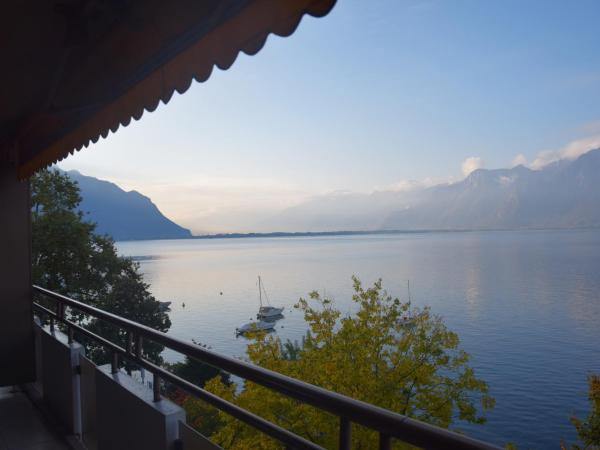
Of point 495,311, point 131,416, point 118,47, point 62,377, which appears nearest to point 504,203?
point 495,311

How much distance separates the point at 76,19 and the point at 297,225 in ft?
398

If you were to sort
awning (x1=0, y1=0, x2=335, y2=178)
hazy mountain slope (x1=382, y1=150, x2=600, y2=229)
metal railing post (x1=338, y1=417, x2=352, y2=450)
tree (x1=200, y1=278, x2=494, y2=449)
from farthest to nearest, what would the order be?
1. hazy mountain slope (x1=382, y1=150, x2=600, y2=229)
2. tree (x1=200, y1=278, x2=494, y2=449)
3. awning (x1=0, y1=0, x2=335, y2=178)
4. metal railing post (x1=338, y1=417, x2=352, y2=450)

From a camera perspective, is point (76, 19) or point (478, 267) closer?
point (76, 19)

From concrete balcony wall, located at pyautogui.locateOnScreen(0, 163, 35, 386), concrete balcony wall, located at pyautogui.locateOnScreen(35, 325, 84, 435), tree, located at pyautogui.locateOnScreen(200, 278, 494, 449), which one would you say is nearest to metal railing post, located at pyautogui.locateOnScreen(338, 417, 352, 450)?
concrete balcony wall, located at pyautogui.locateOnScreen(35, 325, 84, 435)

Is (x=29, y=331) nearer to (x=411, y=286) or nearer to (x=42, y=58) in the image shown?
(x=42, y=58)

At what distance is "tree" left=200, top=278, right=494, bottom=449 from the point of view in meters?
10.1

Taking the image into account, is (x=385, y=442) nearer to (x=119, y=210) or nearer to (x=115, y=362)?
(x=115, y=362)

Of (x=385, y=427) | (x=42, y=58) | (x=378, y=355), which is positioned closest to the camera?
(x=385, y=427)

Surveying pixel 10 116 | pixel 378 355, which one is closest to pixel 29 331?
pixel 10 116

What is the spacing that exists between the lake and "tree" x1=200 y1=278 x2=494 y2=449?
42.7 ft

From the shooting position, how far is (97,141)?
2777mm

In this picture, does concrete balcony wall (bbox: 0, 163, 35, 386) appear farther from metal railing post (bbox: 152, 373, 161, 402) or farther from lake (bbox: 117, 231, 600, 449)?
lake (bbox: 117, 231, 600, 449)

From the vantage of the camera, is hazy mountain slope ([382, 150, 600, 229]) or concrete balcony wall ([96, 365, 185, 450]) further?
hazy mountain slope ([382, 150, 600, 229])

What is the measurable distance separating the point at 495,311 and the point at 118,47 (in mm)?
44601
